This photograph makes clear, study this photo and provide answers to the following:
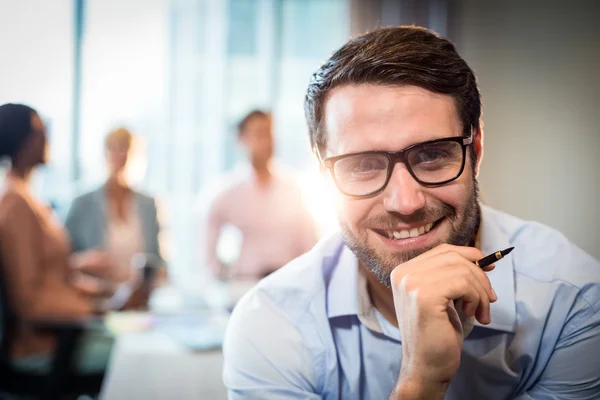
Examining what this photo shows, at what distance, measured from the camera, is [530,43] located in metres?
0.70

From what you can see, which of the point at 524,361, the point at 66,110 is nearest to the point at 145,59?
the point at 66,110

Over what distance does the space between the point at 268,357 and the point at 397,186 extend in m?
0.24

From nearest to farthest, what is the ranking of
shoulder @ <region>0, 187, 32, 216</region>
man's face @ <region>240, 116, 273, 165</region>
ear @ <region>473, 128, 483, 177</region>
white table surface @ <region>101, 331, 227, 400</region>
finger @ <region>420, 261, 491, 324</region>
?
finger @ <region>420, 261, 491, 324</region> → ear @ <region>473, 128, 483, 177</region> → white table surface @ <region>101, 331, 227, 400</region> → shoulder @ <region>0, 187, 32, 216</region> → man's face @ <region>240, 116, 273, 165</region>

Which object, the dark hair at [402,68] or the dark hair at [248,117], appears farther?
the dark hair at [248,117]

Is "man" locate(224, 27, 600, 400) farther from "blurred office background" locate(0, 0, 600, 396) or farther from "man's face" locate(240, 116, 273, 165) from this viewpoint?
"man's face" locate(240, 116, 273, 165)

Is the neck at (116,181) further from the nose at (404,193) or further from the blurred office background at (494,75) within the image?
the nose at (404,193)

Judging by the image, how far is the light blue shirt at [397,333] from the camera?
21.9 inches

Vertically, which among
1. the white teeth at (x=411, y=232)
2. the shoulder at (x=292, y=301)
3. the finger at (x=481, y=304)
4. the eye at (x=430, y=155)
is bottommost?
the shoulder at (x=292, y=301)

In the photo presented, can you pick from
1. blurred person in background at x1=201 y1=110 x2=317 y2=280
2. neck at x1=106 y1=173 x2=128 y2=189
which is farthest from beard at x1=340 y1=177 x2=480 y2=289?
neck at x1=106 y1=173 x2=128 y2=189

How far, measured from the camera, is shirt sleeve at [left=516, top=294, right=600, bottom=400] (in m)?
0.55

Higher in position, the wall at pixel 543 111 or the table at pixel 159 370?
the wall at pixel 543 111

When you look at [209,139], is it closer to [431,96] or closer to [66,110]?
[66,110]

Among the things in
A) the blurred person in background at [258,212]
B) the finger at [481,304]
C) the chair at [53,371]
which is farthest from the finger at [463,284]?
the blurred person in background at [258,212]

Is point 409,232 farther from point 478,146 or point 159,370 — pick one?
point 159,370
